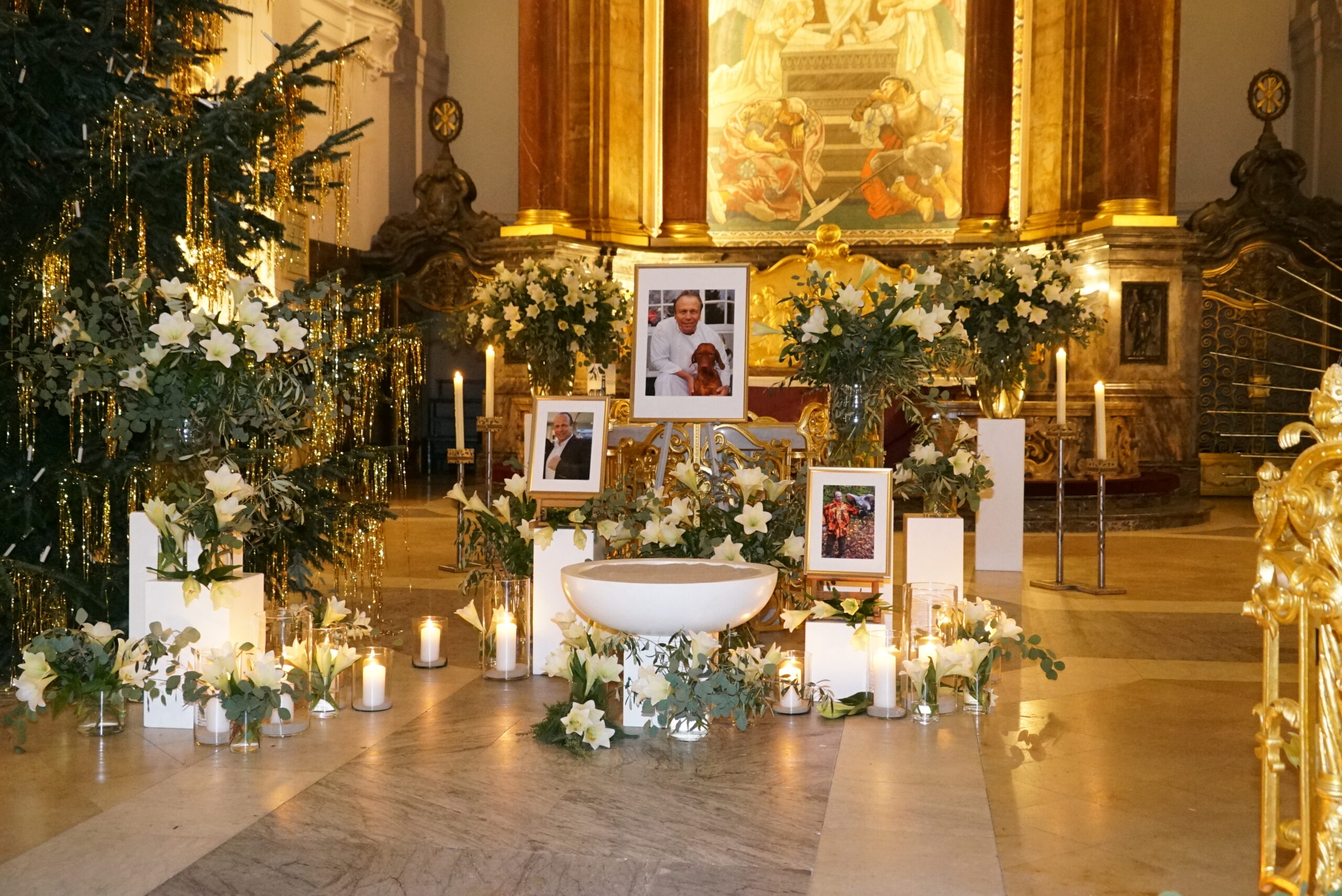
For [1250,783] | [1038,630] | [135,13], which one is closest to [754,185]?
[1038,630]

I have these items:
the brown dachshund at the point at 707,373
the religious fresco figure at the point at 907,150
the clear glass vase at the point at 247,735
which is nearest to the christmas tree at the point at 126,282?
the clear glass vase at the point at 247,735

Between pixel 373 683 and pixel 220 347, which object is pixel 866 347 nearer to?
pixel 373 683

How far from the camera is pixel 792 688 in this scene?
16.7 ft

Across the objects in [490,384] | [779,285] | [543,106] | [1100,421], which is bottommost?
[1100,421]

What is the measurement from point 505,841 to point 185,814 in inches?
37.6

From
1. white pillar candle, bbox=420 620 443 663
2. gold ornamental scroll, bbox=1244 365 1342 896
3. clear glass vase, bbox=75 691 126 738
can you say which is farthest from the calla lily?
gold ornamental scroll, bbox=1244 365 1342 896

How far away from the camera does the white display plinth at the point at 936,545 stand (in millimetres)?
6602

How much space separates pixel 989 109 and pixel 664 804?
12.2 m

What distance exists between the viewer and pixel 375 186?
659 inches

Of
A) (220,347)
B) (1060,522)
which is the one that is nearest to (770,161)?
(1060,522)

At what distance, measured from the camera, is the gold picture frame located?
6.41m

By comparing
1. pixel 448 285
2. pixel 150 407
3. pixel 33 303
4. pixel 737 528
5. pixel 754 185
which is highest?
pixel 754 185

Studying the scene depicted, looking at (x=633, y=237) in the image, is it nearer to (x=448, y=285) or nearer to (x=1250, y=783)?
(x=448, y=285)

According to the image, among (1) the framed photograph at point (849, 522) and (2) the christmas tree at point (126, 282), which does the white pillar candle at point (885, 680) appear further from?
(2) the christmas tree at point (126, 282)
